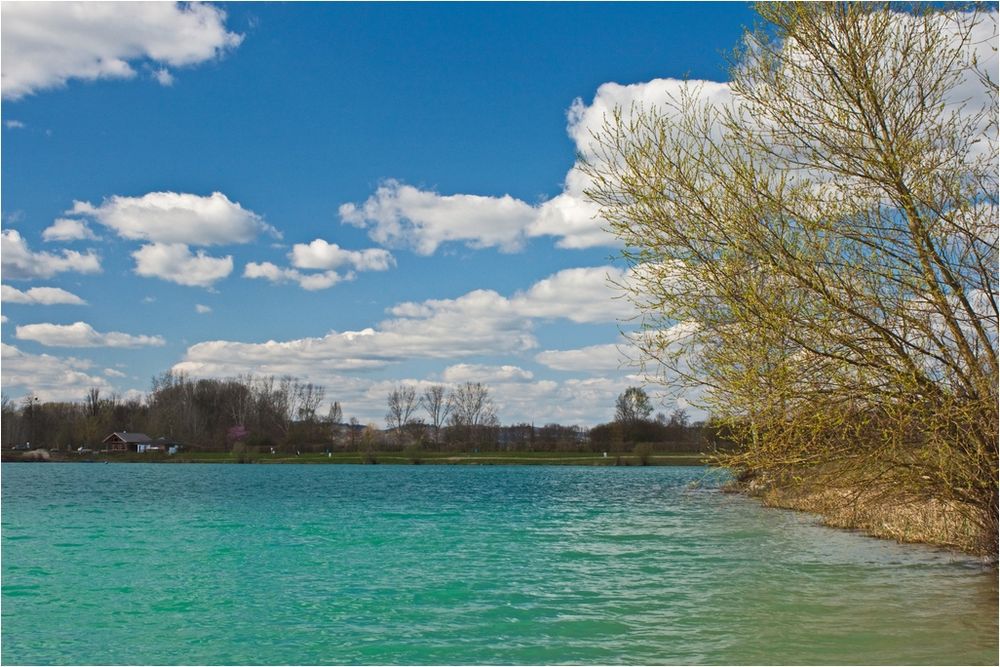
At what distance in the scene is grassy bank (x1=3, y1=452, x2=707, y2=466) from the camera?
105562 mm

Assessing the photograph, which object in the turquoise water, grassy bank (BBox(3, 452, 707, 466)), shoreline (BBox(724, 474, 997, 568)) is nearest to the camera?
the turquoise water

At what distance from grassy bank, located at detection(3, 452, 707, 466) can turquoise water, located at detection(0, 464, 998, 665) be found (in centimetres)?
7466

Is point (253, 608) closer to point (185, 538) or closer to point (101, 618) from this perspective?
point (101, 618)

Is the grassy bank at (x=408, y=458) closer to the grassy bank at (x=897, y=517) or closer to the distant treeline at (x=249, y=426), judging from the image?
the distant treeline at (x=249, y=426)

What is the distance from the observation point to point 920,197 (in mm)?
11000

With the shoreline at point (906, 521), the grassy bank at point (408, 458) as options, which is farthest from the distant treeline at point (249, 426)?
the shoreline at point (906, 521)

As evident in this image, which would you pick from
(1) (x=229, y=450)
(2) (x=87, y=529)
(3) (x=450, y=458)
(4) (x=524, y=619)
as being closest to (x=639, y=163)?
(4) (x=524, y=619)

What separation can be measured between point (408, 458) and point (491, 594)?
104301 millimetres

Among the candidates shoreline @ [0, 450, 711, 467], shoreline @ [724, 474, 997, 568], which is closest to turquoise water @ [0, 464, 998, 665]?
shoreline @ [724, 474, 997, 568]

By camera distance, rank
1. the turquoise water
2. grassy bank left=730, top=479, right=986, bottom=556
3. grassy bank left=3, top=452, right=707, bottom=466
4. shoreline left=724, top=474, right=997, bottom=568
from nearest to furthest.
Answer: the turquoise water → grassy bank left=730, top=479, right=986, bottom=556 → shoreline left=724, top=474, right=997, bottom=568 → grassy bank left=3, top=452, right=707, bottom=466

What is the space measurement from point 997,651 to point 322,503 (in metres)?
37.4

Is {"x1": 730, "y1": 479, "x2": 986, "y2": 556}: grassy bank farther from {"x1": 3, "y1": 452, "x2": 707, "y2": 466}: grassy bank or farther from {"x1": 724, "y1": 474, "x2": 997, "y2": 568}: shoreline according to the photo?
{"x1": 3, "y1": 452, "x2": 707, "y2": 466}: grassy bank

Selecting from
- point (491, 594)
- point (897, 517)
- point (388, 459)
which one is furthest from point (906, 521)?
point (388, 459)

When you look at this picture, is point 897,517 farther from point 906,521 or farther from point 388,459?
point 388,459
